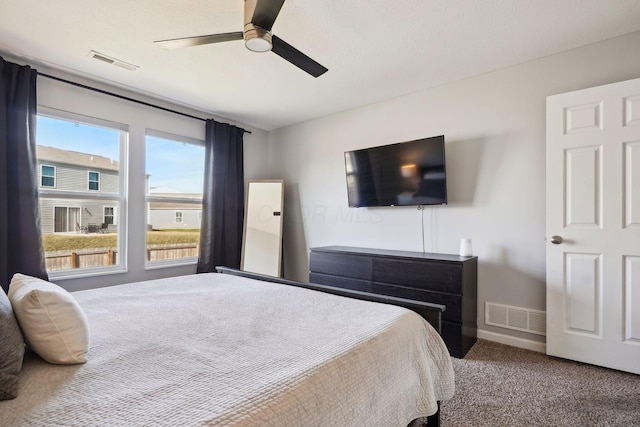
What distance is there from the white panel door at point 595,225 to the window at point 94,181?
13.3 ft

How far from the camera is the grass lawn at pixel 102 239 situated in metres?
2.89

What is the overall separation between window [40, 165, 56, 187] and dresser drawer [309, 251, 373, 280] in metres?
2.53

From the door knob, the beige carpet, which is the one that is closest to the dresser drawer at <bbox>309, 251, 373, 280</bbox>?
the beige carpet

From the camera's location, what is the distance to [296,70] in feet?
9.34

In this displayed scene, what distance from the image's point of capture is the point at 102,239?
3213 millimetres

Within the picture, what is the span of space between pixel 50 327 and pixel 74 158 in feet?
8.69

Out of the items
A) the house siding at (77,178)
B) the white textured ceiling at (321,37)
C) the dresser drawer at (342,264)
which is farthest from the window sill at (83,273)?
the dresser drawer at (342,264)

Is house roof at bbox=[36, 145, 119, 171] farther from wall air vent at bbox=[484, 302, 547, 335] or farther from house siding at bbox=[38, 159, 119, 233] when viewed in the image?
wall air vent at bbox=[484, 302, 547, 335]

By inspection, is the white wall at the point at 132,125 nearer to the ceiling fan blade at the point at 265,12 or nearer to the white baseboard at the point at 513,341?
the ceiling fan blade at the point at 265,12

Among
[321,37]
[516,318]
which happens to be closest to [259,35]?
[321,37]

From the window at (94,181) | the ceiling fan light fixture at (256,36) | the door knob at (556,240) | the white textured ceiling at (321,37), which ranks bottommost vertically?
the door knob at (556,240)

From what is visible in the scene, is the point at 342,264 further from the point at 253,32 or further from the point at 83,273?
the point at 83,273

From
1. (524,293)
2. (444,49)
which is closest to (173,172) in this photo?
(444,49)

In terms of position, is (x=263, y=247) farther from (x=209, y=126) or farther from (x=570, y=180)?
(x=570, y=180)
